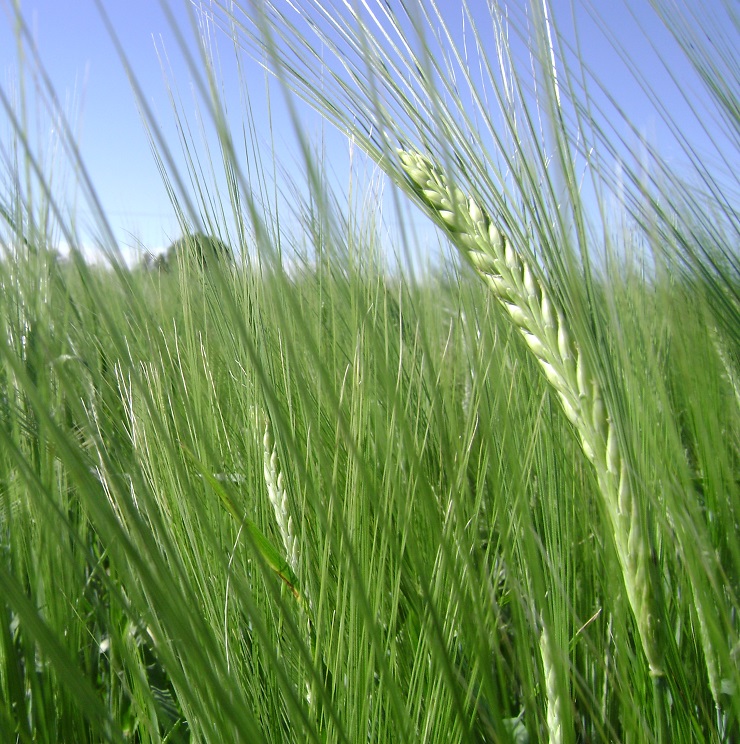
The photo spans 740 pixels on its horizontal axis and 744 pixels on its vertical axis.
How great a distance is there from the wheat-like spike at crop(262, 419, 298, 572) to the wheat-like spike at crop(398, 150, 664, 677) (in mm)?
281

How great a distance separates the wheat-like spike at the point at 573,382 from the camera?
389mm

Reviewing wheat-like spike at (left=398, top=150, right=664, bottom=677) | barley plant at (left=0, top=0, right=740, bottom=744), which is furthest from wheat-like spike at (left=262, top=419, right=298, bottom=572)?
wheat-like spike at (left=398, top=150, right=664, bottom=677)

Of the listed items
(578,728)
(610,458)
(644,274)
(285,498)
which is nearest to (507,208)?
(610,458)

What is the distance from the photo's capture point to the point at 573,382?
0.41 meters

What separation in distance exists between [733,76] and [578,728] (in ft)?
2.36

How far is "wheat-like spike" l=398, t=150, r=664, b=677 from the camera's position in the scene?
39 centimetres

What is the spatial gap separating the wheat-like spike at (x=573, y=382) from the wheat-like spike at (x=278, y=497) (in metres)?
0.28

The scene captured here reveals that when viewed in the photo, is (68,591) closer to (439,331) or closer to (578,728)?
(578,728)

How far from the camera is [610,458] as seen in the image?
1.28ft

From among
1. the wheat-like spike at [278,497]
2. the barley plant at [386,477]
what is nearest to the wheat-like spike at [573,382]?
the barley plant at [386,477]

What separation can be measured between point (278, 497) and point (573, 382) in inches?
13.0

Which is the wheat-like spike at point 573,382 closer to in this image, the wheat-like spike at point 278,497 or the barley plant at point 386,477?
the barley plant at point 386,477

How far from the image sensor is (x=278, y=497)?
2.06 feet

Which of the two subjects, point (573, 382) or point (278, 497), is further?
point (278, 497)
